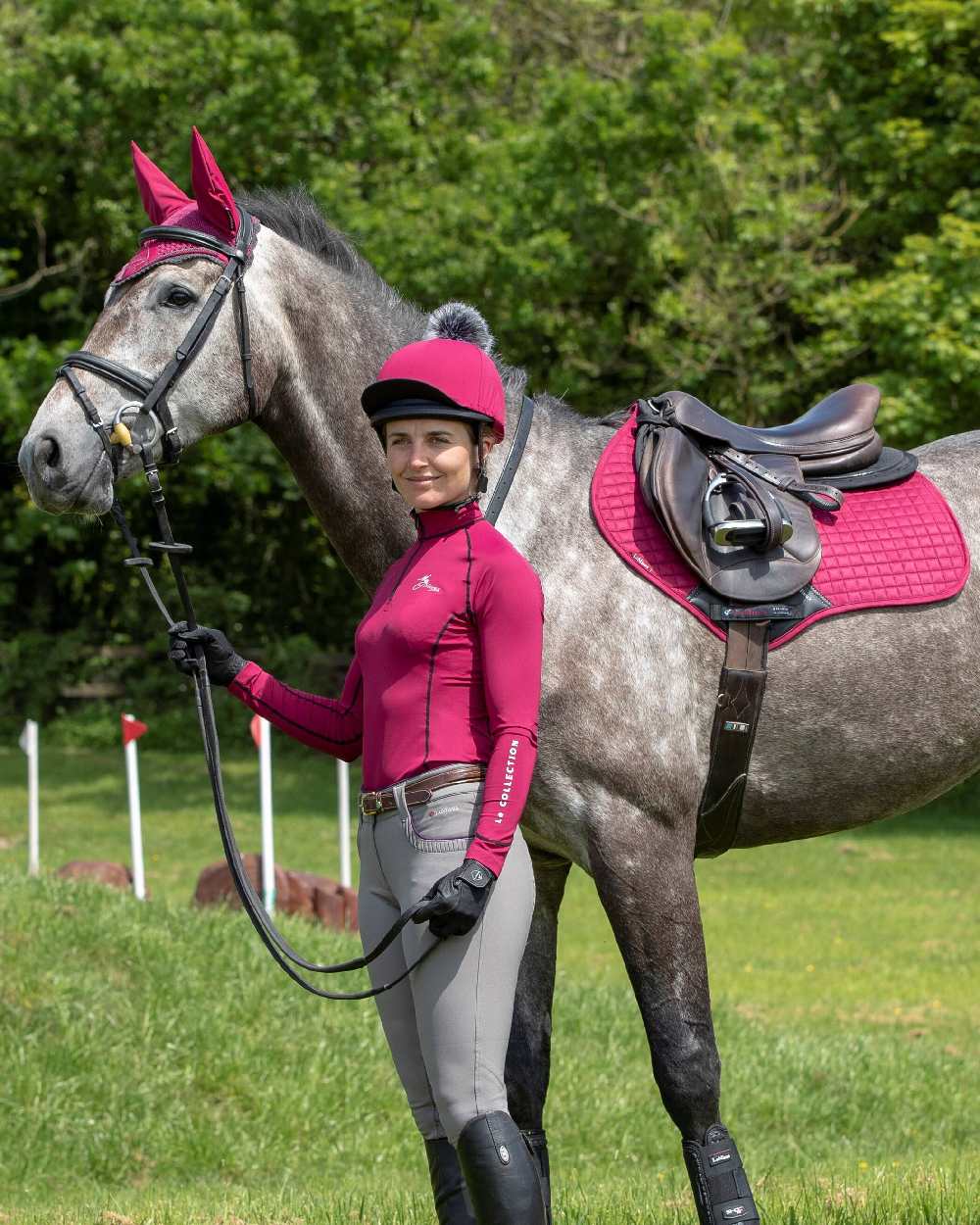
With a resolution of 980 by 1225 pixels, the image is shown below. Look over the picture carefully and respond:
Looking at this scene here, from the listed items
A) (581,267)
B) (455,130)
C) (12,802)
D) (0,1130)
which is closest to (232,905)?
(0,1130)

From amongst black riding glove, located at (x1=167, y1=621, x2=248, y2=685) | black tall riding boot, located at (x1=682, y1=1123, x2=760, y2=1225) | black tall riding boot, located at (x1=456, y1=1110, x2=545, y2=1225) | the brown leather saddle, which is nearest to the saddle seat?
the brown leather saddle

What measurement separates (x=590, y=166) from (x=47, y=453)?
13.1 m

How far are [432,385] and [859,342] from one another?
1333 cm

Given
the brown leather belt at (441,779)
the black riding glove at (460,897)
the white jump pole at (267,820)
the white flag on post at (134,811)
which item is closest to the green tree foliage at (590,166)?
the white jump pole at (267,820)

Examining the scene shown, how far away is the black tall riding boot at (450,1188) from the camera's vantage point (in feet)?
10.4

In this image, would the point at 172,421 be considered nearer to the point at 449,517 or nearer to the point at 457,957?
the point at 449,517

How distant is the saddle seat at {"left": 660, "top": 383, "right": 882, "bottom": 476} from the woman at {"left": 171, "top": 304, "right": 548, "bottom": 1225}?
2.68ft

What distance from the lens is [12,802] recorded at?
16094mm

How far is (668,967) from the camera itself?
11.1 ft

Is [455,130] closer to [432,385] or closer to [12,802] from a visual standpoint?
[12,802]

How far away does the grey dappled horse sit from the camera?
3.42 m

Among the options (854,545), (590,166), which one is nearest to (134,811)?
(854,545)

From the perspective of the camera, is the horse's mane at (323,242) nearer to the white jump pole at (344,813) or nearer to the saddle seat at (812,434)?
the saddle seat at (812,434)

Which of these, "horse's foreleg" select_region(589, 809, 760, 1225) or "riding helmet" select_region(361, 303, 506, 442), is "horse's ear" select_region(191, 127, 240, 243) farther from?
"horse's foreleg" select_region(589, 809, 760, 1225)
